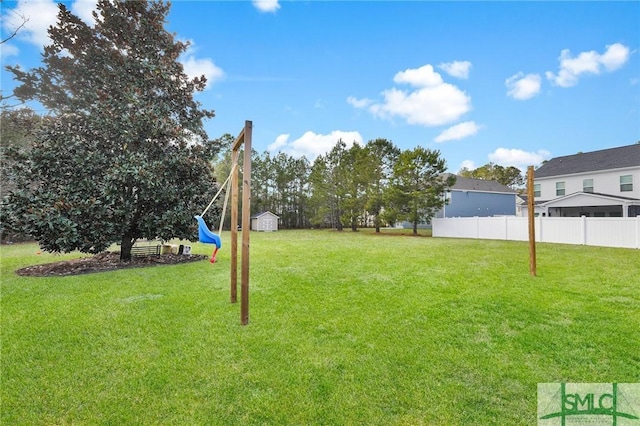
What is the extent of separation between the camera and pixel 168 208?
8.05 meters

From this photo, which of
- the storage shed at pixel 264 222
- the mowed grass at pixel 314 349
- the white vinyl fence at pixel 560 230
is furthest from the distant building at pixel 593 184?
the storage shed at pixel 264 222

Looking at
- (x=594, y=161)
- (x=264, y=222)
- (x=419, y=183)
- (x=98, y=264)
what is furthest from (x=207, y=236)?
(x=264, y=222)

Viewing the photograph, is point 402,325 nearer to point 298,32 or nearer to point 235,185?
point 235,185

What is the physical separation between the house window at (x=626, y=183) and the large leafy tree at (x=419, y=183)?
Answer: 8457mm

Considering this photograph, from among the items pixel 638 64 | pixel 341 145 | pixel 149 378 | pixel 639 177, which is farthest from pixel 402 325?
pixel 341 145

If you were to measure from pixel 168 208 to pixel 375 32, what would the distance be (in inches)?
313

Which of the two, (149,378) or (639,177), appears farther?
(639,177)

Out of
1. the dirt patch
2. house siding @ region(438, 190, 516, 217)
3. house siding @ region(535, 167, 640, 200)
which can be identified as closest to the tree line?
house siding @ region(438, 190, 516, 217)

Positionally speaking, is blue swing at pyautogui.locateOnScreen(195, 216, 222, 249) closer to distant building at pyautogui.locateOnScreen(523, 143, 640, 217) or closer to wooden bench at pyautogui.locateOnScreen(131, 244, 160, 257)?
wooden bench at pyautogui.locateOnScreen(131, 244, 160, 257)

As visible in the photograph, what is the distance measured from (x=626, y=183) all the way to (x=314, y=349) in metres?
20.9

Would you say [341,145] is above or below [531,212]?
above

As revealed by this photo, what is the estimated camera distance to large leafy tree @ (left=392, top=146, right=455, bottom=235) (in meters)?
17.2

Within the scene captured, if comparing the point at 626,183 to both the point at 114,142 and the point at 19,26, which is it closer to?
the point at 114,142

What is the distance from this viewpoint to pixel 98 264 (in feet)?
25.6
